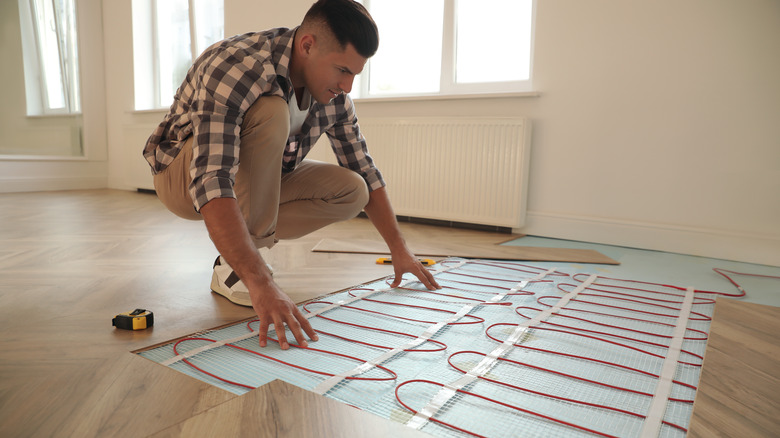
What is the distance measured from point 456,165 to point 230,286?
2.06m

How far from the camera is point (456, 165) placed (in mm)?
3414

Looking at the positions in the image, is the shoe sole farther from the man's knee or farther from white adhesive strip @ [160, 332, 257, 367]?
the man's knee

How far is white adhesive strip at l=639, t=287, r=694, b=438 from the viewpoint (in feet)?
3.18

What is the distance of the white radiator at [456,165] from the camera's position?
3195 millimetres

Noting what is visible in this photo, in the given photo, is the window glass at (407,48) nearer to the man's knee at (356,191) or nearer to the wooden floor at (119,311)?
the wooden floor at (119,311)

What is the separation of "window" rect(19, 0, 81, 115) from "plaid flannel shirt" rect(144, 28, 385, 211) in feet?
16.2

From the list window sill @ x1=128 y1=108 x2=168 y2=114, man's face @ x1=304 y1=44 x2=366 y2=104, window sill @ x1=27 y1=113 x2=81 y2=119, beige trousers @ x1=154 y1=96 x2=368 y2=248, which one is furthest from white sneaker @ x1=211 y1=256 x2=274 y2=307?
window sill @ x1=27 y1=113 x2=81 y2=119

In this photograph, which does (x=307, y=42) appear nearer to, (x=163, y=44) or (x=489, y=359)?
(x=489, y=359)

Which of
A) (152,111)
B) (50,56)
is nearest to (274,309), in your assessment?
(152,111)

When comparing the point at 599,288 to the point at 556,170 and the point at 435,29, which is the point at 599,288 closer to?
the point at 556,170

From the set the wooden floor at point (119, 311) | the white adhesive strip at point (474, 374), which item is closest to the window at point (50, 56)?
the wooden floor at point (119, 311)

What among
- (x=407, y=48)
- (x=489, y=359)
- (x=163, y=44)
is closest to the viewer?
(x=489, y=359)

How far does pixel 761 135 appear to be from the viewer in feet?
8.45

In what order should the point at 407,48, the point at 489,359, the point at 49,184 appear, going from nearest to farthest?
the point at 489,359
the point at 407,48
the point at 49,184
